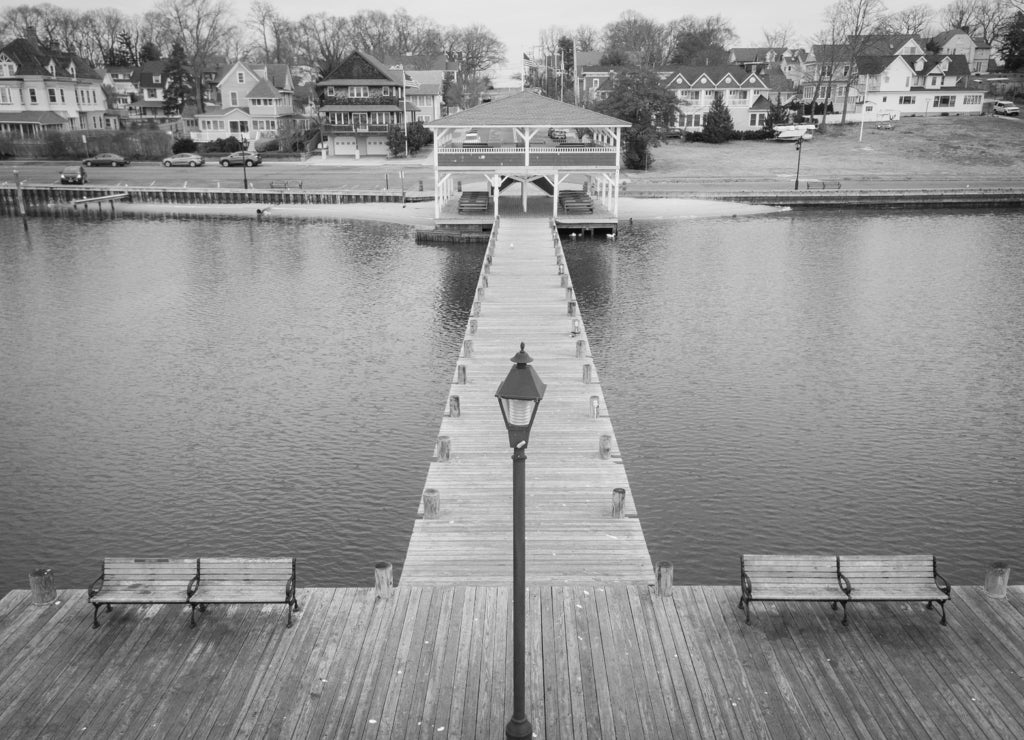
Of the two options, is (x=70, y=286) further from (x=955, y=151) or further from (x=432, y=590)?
(x=955, y=151)

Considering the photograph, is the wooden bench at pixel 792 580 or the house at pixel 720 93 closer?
the wooden bench at pixel 792 580

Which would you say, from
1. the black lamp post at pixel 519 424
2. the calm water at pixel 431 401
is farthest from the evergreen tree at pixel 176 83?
the black lamp post at pixel 519 424

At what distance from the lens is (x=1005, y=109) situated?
A: 96.4m

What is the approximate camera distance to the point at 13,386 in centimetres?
2622

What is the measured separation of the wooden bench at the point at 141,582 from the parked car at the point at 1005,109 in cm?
10987

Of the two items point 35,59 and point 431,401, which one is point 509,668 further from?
point 35,59

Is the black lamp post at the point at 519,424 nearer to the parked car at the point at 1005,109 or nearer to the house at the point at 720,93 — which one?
the house at the point at 720,93

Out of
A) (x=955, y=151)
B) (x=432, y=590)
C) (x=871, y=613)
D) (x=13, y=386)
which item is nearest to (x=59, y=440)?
(x=13, y=386)

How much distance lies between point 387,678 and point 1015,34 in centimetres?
13711

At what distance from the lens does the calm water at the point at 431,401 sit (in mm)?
Answer: 17781

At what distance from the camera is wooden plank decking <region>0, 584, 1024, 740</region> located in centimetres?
950

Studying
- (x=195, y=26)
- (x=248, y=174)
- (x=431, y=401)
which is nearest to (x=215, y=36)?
(x=195, y=26)

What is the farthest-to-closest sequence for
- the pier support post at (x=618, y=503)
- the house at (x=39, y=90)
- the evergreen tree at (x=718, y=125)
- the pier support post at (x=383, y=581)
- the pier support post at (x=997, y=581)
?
1. the house at (x=39, y=90)
2. the evergreen tree at (x=718, y=125)
3. the pier support post at (x=618, y=503)
4. the pier support post at (x=383, y=581)
5. the pier support post at (x=997, y=581)

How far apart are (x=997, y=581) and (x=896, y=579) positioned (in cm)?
156
